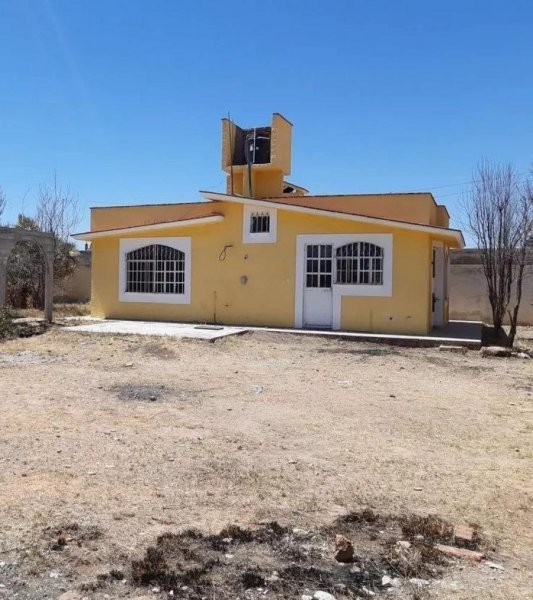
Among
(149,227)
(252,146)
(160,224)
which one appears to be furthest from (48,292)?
(252,146)

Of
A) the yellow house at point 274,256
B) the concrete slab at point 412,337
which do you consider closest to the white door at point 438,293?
the yellow house at point 274,256

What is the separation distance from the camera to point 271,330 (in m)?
15.2

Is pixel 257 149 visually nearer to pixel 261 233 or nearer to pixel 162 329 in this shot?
pixel 261 233

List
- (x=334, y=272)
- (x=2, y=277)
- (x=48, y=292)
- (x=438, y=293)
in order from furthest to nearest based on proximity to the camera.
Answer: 1. (x=438, y=293)
2. (x=48, y=292)
3. (x=2, y=277)
4. (x=334, y=272)

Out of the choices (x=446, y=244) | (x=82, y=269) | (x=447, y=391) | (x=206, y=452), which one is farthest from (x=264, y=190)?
(x=206, y=452)

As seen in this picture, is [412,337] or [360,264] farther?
[360,264]

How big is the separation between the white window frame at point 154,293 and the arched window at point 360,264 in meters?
4.65

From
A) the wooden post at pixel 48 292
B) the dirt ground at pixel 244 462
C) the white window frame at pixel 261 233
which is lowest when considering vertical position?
the dirt ground at pixel 244 462

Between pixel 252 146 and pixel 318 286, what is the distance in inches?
258

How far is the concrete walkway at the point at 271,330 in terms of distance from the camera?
13789 mm

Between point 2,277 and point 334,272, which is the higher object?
point 334,272

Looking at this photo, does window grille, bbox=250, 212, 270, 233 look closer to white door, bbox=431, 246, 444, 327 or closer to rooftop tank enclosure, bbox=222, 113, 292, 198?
rooftop tank enclosure, bbox=222, 113, 292, 198

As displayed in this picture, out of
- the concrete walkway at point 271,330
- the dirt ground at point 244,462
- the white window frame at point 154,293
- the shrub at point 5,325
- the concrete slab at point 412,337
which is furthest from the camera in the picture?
the white window frame at point 154,293

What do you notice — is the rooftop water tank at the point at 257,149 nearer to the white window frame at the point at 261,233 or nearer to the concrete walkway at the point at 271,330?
the white window frame at the point at 261,233
